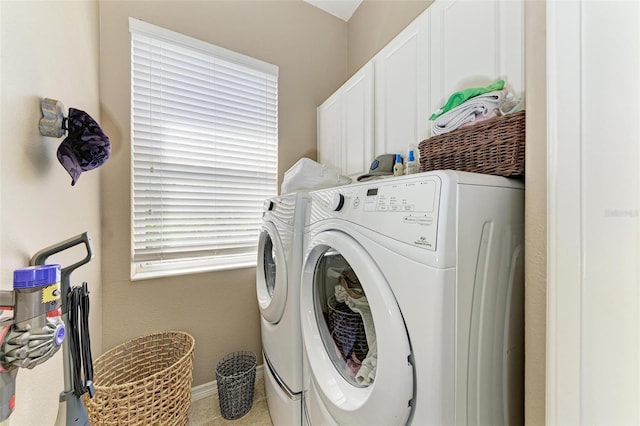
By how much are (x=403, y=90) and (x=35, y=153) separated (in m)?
1.39

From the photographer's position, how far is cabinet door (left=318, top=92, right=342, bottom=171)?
1.77m

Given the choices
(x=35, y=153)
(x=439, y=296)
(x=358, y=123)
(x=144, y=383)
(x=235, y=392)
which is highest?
(x=358, y=123)

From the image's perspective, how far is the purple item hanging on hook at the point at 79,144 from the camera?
0.80 meters

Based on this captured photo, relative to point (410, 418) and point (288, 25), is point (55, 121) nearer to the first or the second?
point (410, 418)

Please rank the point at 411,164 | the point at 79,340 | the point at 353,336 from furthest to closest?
the point at 411,164 → the point at 353,336 → the point at 79,340

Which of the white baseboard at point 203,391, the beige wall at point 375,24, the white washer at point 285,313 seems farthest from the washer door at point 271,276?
the beige wall at point 375,24

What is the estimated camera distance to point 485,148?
2.53ft

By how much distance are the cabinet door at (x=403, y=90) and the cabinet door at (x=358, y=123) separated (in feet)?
0.19

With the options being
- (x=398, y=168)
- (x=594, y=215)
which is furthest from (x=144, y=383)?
(x=594, y=215)

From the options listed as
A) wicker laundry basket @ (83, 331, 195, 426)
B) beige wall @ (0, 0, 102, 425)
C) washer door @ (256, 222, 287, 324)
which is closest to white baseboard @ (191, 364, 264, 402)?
wicker laundry basket @ (83, 331, 195, 426)

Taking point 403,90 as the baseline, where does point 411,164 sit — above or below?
below

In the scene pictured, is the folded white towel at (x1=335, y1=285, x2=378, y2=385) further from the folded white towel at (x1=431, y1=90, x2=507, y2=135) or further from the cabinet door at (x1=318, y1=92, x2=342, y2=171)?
the cabinet door at (x1=318, y1=92, x2=342, y2=171)

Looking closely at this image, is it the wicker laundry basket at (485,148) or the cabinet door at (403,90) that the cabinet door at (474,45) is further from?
the wicker laundry basket at (485,148)

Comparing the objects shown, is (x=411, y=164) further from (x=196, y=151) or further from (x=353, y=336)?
(x=196, y=151)
